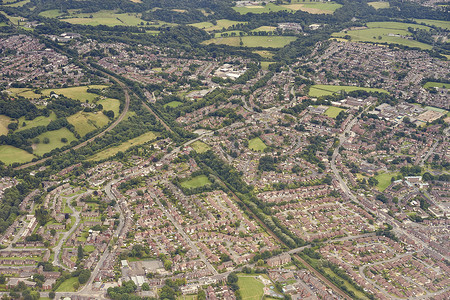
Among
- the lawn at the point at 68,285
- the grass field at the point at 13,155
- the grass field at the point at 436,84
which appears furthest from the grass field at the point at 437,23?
the lawn at the point at 68,285

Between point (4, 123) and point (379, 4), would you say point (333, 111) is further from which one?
point (379, 4)

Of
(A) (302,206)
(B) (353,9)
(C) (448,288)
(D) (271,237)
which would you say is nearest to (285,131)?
(A) (302,206)

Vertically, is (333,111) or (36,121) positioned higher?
(36,121)

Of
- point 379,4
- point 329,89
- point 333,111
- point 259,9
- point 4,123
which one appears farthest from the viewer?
point 379,4

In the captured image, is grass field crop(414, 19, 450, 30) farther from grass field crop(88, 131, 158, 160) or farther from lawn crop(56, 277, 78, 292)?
lawn crop(56, 277, 78, 292)

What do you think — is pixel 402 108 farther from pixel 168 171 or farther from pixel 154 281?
pixel 154 281

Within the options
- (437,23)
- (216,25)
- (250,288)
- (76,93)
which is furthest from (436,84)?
(76,93)
